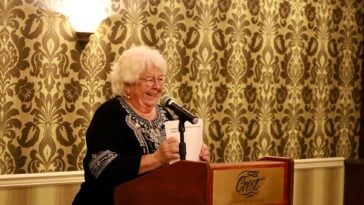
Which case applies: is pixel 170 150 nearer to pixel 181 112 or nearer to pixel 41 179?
pixel 181 112

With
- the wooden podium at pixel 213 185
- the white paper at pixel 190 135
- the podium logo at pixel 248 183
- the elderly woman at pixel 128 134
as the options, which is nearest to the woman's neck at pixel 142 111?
the elderly woman at pixel 128 134

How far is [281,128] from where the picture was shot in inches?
189

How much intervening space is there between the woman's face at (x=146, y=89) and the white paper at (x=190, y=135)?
1.20 ft

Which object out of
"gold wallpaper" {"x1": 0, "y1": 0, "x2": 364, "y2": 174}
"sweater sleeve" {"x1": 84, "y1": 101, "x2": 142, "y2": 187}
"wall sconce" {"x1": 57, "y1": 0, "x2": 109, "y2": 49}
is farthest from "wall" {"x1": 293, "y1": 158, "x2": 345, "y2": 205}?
"sweater sleeve" {"x1": 84, "y1": 101, "x2": 142, "y2": 187}

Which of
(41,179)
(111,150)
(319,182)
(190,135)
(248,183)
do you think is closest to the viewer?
(248,183)

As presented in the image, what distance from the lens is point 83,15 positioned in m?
3.74

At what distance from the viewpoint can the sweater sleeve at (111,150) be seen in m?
2.57

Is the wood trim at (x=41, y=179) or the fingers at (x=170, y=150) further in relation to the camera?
the wood trim at (x=41, y=179)

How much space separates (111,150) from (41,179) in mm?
1158

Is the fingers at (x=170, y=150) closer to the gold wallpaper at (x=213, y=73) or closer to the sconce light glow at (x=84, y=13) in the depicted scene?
the gold wallpaper at (x=213, y=73)

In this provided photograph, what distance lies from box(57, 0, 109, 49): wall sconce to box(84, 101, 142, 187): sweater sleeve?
1.07m

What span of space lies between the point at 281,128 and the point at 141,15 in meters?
1.49

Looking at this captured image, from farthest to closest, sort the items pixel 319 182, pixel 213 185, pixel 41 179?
1. pixel 319 182
2. pixel 41 179
3. pixel 213 185

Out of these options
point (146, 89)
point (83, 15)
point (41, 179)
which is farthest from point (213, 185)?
point (83, 15)
